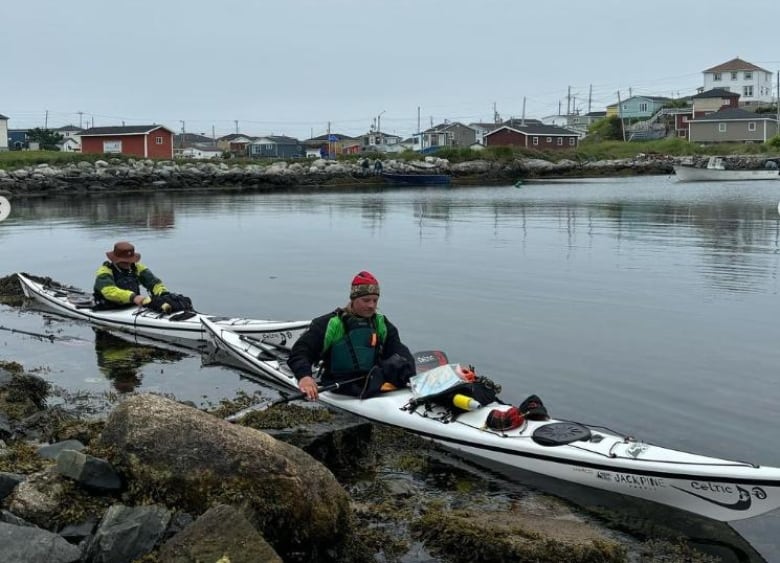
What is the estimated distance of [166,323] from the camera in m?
13.5

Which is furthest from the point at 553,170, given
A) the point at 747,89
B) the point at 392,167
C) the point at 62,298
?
the point at 62,298

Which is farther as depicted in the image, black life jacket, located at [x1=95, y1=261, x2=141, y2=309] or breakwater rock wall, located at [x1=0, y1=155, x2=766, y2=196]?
breakwater rock wall, located at [x1=0, y1=155, x2=766, y2=196]

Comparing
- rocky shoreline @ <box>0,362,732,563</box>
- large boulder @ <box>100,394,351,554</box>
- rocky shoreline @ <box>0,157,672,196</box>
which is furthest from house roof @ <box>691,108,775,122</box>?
large boulder @ <box>100,394,351,554</box>

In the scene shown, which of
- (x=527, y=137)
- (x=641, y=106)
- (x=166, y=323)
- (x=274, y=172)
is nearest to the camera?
(x=166, y=323)

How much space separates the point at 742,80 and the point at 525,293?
98.2m

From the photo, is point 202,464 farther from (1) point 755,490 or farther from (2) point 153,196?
(2) point 153,196

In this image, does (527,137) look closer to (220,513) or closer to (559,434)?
(559,434)

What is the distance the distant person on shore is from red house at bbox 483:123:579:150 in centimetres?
6974

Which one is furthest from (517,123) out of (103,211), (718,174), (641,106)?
(103,211)

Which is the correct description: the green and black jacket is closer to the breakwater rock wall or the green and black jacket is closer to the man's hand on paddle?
the man's hand on paddle

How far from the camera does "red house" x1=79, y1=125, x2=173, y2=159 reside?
67188mm

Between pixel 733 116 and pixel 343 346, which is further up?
pixel 733 116

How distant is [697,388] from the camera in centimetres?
1084

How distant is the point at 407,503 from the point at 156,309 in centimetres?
793
